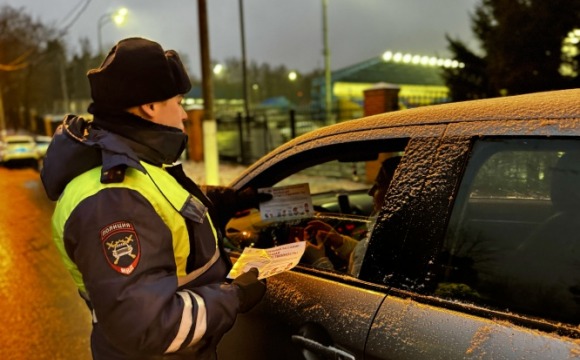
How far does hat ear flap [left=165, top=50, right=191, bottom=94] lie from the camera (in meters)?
1.43

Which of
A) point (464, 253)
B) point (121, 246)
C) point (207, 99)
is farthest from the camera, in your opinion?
point (207, 99)

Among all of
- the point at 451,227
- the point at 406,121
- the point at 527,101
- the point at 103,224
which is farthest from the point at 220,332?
the point at 527,101

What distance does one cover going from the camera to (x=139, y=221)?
1.22m

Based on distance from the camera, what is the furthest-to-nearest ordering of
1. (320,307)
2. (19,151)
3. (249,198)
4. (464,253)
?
1. (19,151)
2. (249,198)
3. (320,307)
4. (464,253)

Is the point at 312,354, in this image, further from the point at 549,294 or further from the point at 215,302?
the point at 549,294

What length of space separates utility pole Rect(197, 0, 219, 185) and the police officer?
7638 millimetres

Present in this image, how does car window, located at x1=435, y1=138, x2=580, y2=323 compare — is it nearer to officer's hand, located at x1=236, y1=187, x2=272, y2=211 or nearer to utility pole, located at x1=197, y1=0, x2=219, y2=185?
officer's hand, located at x1=236, y1=187, x2=272, y2=211

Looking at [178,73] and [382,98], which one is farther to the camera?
[382,98]

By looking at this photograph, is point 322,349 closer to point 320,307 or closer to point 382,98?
point 320,307

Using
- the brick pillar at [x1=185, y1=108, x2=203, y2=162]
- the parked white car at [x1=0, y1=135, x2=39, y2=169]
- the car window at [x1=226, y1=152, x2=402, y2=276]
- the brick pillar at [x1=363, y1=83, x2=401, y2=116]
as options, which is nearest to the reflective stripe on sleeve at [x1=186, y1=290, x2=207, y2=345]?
the car window at [x1=226, y1=152, x2=402, y2=276]

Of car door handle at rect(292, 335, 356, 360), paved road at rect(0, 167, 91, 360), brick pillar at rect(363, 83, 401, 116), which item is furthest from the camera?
brick pillar at rect(363, 83, 401, 116)

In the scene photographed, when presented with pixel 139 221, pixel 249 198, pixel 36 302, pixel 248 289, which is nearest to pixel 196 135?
pixel 36 302

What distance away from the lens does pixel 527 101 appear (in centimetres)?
138

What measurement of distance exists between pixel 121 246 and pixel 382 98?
8679 millimetres
